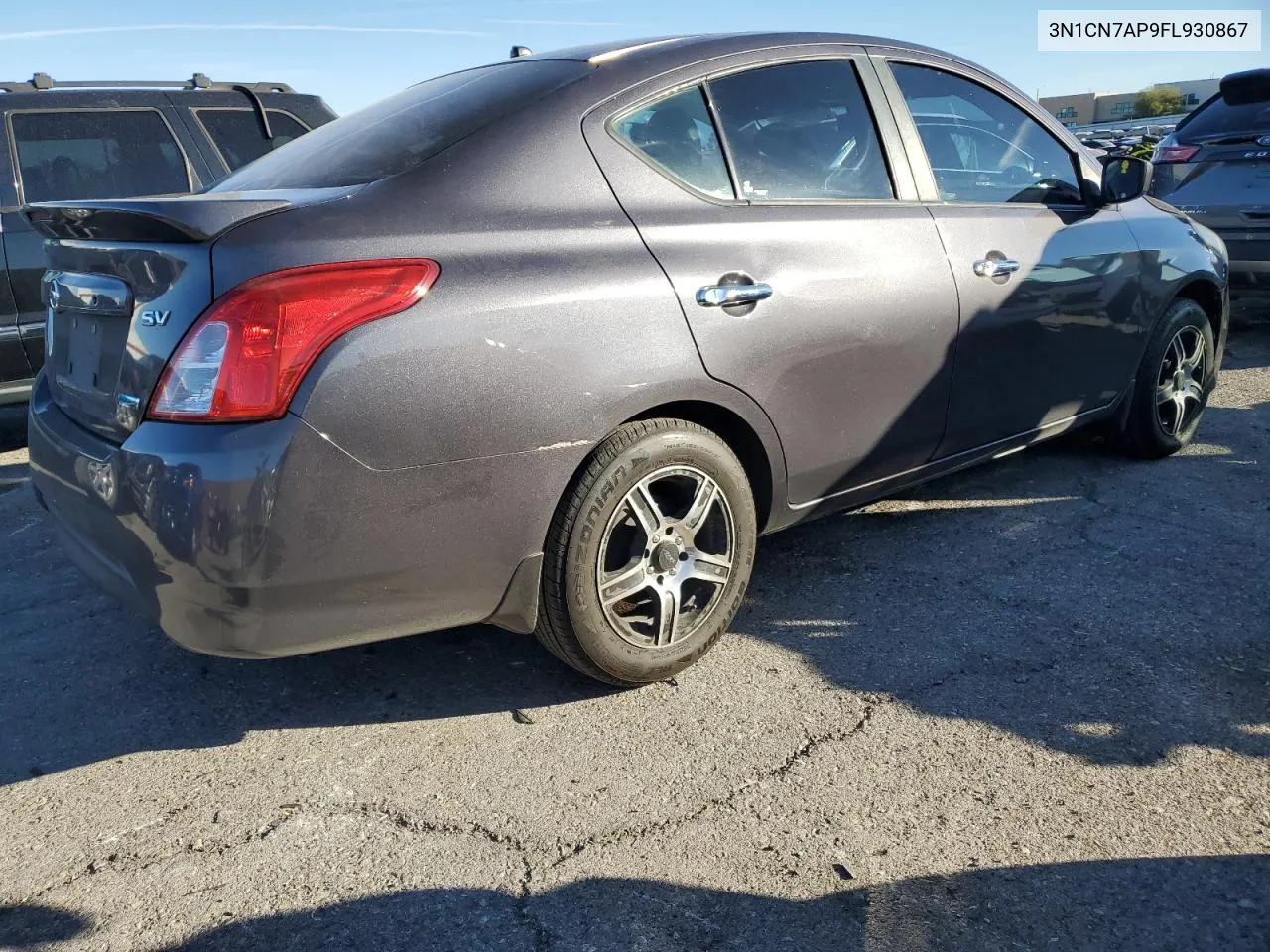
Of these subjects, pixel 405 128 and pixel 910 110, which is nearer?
pixel 405 128

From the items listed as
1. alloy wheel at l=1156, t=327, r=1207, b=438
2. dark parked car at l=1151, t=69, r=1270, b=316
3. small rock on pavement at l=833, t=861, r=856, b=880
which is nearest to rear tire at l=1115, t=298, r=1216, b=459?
alloy wheel at l=1156, t=327, r=1207, b=438

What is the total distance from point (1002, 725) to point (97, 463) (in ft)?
7.34

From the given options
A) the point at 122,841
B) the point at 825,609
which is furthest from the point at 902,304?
the point at 122,841

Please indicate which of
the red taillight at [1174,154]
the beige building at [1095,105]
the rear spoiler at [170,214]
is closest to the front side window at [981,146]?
the rear spoiler at [170,214]

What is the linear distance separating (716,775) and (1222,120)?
6.18 m

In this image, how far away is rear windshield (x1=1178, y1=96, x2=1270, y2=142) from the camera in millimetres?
6547

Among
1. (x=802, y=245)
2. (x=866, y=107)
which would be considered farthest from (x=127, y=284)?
(x=866, y=107)

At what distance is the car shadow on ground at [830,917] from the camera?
2.01 m

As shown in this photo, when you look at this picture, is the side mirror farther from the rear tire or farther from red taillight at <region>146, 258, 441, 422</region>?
red taillight at <region>146, 258, 441, 422</region>

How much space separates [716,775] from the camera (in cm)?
255

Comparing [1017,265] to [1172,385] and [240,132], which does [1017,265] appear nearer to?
[1172,385]

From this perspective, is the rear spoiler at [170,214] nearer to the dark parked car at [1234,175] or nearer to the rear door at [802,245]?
the rear door at [802,245]

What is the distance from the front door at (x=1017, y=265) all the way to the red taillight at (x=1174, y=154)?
10.7 feet

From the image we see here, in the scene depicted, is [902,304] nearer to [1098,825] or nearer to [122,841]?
[1098,825]
